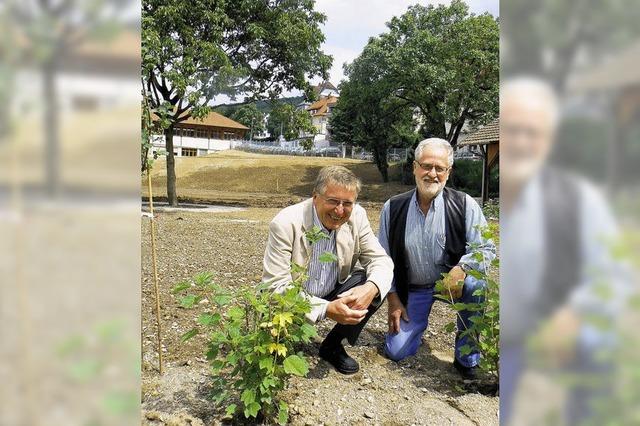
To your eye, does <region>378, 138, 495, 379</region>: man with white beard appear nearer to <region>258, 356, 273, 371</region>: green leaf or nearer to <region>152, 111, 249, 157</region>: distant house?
<region>258, 356, 273, 371</region>: green leaf

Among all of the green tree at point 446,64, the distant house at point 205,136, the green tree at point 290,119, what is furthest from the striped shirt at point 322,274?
the distant house at point 205,136

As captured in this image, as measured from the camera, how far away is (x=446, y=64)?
2392 centimetres

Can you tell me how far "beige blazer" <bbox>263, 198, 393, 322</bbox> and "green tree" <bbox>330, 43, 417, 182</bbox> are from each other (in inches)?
929

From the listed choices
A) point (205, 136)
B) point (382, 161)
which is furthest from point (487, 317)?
point (205, 136)

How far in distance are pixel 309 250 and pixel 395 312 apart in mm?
774

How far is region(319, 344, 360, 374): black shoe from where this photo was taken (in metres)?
2.92
